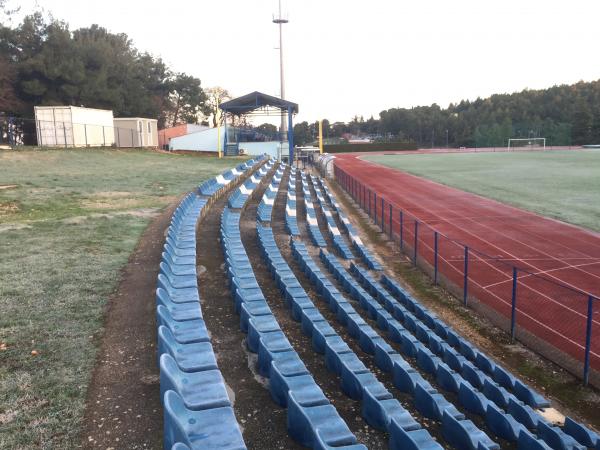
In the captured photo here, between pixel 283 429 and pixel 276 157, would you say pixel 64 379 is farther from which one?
pixel 276 157

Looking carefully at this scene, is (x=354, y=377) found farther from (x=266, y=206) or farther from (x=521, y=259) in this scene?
(x=266, y=206)

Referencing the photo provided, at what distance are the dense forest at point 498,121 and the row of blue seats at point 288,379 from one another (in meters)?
90.1

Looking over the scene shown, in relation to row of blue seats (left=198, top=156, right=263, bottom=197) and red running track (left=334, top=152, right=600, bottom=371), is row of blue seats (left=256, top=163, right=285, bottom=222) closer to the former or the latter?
row of blue seats (left=198, top=156, right=263, bottom=197)

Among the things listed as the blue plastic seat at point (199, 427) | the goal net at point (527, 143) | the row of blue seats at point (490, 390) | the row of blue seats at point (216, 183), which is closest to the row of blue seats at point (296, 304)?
the blue plastic seat at point (199, 427)

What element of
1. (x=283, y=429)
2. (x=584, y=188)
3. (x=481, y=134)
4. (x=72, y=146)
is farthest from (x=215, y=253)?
(x=481, y=134)

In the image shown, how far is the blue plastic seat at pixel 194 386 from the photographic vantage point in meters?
3.80

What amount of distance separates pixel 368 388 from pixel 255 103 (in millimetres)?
A: 34667

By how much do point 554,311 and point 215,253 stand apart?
Answer: 21.8 feet

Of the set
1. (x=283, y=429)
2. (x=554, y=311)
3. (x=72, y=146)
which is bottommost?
(x=554, y=311)

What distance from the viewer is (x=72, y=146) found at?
1319 inches

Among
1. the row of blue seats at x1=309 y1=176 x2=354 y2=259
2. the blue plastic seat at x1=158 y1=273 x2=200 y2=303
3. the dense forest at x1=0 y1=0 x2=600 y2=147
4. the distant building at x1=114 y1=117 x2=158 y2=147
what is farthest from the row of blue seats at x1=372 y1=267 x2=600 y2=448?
the dense forest at x1=0 y1=0 x2=600 y2=147

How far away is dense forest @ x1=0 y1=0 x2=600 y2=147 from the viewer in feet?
135

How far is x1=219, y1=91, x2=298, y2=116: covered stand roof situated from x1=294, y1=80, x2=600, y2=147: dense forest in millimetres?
62155

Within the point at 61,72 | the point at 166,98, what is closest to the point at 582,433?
the point at 61,72
